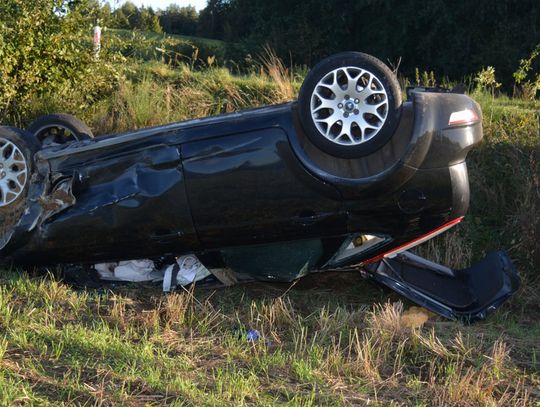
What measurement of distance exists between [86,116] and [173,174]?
485 centimetres

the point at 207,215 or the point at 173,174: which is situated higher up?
the point at 173,174

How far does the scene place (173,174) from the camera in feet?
16.2

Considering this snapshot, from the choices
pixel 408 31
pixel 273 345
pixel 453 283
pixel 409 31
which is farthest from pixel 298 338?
pixel 409 31

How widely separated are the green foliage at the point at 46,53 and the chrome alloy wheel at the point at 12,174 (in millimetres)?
3500

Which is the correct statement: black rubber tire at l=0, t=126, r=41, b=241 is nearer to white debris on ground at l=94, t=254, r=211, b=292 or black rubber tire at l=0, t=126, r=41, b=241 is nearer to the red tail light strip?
white debris on ground at l=94, t=254, r=211, b=292

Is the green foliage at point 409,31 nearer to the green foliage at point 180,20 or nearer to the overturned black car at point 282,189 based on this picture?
the overturned black car at point 282,189

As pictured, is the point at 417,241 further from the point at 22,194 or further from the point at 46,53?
the point at 46,53

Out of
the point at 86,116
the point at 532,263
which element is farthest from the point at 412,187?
the point at 86,116

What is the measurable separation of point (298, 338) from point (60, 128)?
3.19 meters

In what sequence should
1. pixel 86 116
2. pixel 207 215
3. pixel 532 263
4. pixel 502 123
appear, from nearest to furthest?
pixel 207 215 → pixel 532 263 → pixel 502 123 → pixel 86 116

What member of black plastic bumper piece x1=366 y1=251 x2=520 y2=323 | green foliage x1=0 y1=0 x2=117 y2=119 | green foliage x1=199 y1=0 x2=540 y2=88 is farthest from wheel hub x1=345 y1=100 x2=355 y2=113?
green foliage x1=199 y1=0 x2=540 y2=88

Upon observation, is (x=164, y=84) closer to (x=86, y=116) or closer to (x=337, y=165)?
(x=86, y=116)

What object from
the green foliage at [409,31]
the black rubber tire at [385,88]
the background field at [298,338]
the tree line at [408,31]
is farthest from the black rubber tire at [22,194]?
the tree line at [408,31]

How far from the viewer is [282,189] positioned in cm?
474
